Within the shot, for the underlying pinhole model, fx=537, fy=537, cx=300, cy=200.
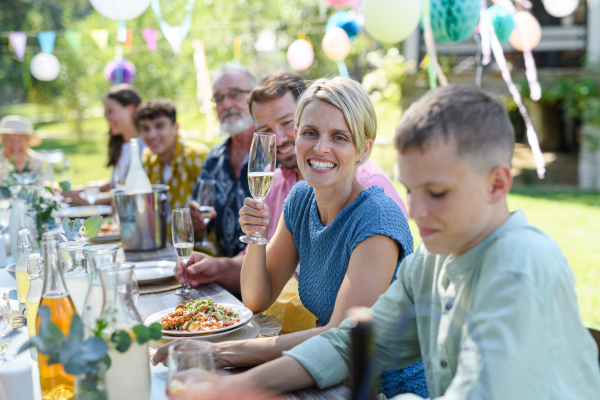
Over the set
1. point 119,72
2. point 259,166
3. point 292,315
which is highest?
point 119,72

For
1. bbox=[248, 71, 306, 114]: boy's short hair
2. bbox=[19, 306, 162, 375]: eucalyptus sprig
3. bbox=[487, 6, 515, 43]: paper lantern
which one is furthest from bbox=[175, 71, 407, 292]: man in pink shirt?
bbox=[487, 6, 515, 43]: paper lantern

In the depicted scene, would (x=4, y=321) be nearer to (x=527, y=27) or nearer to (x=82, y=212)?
(x=82, y=212)

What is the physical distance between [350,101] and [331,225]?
45cm

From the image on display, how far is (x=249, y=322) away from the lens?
1.84m

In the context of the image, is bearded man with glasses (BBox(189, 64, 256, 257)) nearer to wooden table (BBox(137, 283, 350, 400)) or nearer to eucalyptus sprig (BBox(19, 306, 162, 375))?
wooden table (BBox(137, 283, 350, 400))

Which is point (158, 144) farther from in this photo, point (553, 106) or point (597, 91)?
point (553, 106)

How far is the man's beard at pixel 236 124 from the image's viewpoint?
3686 mm

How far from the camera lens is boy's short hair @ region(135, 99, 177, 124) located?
429 centimetres

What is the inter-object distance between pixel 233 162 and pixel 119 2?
265 centimetres

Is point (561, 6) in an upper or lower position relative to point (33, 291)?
upper

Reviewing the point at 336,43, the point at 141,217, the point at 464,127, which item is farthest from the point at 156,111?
the point at 336,43

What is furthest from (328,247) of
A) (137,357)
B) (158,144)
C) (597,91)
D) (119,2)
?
(597,91)

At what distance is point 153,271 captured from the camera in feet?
7.86

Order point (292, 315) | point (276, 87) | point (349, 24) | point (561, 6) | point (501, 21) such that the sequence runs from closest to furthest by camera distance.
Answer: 1. point (292, 315)
2. point (276, 87)
3. point (501, 21)
4. point (561, 6)
5. point (349, 24)
